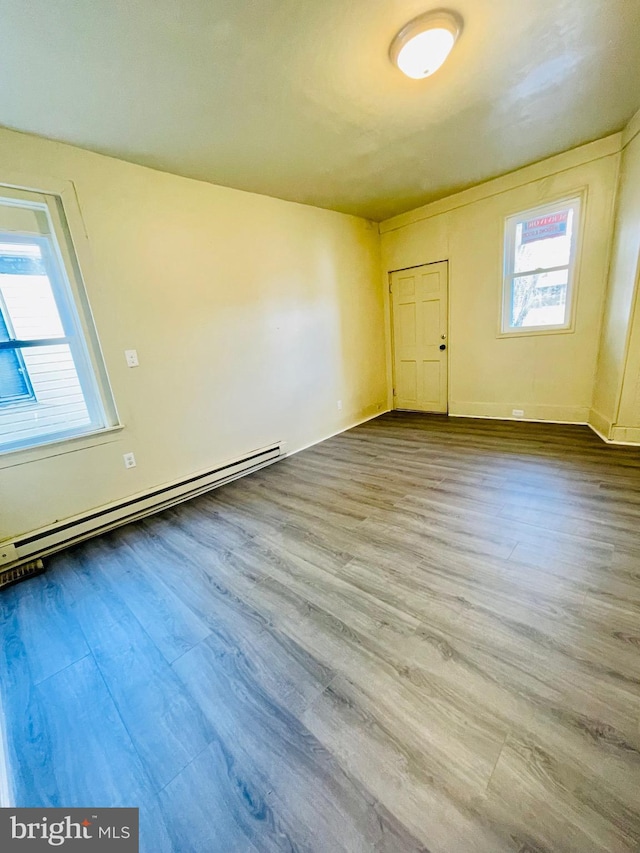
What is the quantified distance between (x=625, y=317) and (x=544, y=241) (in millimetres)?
1306

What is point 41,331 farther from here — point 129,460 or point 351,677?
point 351,677

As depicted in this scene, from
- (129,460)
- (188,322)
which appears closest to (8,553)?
(129,460)

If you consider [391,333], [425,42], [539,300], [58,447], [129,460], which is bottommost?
[129,460]

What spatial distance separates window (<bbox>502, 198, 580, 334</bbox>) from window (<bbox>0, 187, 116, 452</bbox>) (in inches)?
171

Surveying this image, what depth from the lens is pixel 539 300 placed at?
12.2 ft

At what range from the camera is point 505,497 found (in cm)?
237

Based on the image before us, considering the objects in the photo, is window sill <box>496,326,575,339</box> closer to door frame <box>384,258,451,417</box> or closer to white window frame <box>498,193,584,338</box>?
white window frame <box>498,193,584,338</box>

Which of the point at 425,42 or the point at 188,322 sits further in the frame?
the point at 188,322

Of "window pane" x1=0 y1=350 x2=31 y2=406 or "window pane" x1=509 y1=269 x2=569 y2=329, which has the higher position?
"window pane" x1=509 y1=269 x2=569 y2=329

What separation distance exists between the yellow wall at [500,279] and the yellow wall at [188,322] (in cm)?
109

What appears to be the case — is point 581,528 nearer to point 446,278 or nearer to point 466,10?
point 466,10

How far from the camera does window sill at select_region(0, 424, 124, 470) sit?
2.14 meters

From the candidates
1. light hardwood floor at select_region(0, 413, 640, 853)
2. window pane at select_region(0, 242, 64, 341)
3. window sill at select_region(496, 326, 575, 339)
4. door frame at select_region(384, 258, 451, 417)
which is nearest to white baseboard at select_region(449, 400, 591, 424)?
door frame at select_region(384, 258, 451, 417)

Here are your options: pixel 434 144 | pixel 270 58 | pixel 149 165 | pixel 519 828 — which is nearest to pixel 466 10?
pixel 270 58
